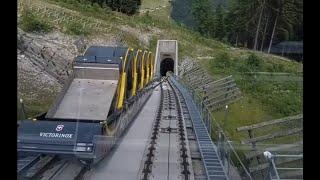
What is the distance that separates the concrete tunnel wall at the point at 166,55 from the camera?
36.1 m

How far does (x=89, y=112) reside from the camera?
7.64m

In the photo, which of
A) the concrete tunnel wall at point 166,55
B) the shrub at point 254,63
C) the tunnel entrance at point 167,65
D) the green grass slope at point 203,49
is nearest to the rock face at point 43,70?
the green grass slope at point 203,49

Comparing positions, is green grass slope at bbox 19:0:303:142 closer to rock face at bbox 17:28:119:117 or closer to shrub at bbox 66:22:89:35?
shrub at bbox 66:22:89:35

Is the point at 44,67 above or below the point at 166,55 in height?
below

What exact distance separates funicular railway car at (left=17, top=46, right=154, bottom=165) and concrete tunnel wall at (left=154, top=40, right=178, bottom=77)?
24.3 meters

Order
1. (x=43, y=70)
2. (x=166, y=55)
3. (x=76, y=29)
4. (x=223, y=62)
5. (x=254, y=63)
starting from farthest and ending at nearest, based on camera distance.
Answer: (x=166, y=55)
(x=76, y=29)
(x=223, y=62)
(x=254, y=63)
(x=43, y=70)

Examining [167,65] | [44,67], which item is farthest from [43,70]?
[167,65]

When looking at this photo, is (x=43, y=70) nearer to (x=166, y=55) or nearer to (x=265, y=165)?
(x=265, y=165)

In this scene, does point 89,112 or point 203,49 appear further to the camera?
point 203,49

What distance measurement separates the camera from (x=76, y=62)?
9484 mm

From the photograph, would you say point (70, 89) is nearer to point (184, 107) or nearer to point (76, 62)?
point (76, 62)

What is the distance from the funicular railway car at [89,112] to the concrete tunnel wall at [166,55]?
2435cm

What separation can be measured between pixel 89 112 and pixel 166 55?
29810mm

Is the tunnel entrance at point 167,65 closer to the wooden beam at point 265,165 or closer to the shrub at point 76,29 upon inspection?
the shrub at point 76,29
